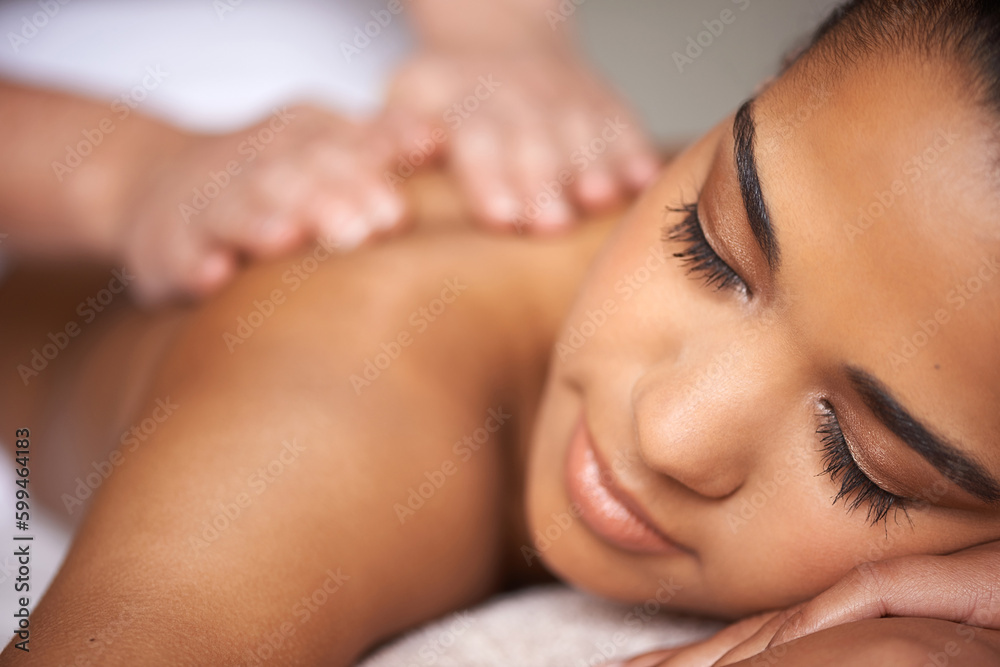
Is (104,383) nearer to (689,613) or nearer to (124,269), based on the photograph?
(124,269)

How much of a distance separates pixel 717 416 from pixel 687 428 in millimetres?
21

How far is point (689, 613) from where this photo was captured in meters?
0.78

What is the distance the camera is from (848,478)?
56cm

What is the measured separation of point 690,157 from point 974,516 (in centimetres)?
33

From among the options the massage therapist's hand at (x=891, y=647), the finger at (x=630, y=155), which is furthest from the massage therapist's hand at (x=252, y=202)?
the massage therapist's hand at (x=891, y=647)

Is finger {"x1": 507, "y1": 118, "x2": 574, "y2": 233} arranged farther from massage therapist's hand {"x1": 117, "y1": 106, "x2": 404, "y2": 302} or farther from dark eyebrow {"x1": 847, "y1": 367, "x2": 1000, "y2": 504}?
dark eyebrow {"x1": 847, "y1": 367, "x2": 1000, "y2": 504}

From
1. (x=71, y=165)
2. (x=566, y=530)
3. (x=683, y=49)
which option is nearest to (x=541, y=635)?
(x=566, y=530)

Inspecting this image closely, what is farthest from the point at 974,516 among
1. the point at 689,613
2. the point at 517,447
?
the point at 517,447

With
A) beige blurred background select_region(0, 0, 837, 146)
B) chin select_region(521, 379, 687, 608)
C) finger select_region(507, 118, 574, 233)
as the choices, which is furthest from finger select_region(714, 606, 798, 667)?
beige blurred background select_region(0, 0, 837, 146)

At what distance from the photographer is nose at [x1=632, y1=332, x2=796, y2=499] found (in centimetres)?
55

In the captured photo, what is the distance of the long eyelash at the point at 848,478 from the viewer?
1.80ft

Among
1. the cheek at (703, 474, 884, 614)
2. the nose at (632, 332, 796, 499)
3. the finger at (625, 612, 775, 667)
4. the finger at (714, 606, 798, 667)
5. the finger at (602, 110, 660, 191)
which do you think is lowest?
the finger at (625, 612, 775, 667)

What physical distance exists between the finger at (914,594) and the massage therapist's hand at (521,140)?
529 mm

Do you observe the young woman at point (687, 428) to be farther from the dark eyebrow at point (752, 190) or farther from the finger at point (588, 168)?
the finger at point (588, 168)
